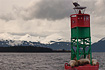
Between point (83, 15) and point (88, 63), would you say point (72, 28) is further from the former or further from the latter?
point (88, 63)

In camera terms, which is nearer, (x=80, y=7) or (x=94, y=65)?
(x=94, y=65)

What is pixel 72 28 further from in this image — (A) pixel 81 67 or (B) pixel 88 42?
(A) pixel 81 67

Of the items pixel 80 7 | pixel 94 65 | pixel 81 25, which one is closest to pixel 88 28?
pixel 81 25

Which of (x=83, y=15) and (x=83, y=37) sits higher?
(x=83, y=15)

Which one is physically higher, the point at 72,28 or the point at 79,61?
the point at 72,28

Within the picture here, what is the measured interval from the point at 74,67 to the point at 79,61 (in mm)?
1591

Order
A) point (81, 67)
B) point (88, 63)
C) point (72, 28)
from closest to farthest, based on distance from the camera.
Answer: point (81, 67) → point (88, 63) → point (72, 28)

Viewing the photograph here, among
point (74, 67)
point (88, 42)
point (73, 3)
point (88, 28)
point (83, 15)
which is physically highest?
point (73, 3)

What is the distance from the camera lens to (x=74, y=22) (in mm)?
40844

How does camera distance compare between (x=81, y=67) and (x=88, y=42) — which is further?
(x=88, y=42)

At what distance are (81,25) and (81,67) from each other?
315 inches

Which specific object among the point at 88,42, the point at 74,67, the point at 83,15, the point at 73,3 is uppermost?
the point at 73,3

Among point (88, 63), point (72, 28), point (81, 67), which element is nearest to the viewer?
point (81, 67)

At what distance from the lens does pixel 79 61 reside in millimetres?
38094
